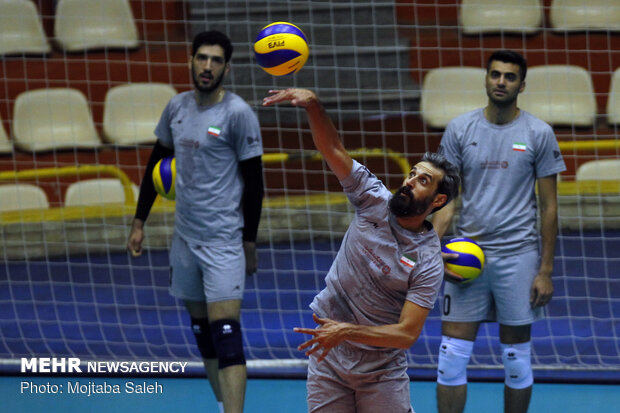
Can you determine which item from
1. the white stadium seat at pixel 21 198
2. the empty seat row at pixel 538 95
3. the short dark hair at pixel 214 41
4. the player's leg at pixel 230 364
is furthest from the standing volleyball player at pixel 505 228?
the white stadium seat at pixel 21 198

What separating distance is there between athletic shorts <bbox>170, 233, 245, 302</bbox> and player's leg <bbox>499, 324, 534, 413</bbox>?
1.37 m

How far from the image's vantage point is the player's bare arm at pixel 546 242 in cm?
480

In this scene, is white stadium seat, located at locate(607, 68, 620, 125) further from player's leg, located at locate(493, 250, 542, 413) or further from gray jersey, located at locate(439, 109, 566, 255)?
player's leg, located at locate(493, 250, 542, 413)

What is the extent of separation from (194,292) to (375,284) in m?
1.66

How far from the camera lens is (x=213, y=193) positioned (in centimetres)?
501

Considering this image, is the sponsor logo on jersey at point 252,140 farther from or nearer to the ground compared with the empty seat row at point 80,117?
nearer to the ground

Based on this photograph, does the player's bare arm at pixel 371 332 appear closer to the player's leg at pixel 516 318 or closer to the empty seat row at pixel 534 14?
the player's leg at pixel 516 318

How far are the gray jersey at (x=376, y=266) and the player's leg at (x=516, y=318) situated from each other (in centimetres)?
122

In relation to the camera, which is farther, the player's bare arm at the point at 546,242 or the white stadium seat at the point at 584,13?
the white stadium seat at the point at 584,13

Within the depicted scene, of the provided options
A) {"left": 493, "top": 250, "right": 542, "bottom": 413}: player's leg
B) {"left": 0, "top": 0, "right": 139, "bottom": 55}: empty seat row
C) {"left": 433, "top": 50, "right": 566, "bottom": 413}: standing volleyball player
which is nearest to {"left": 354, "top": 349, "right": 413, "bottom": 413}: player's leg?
{"left": 433, "top": 50, "right": 566, "bottom": 413}: standing volleyball player

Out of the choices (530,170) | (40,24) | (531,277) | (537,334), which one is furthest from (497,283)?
(40,24)

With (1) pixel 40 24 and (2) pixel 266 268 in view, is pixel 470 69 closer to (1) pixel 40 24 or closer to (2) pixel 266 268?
(2) pixel 266 268

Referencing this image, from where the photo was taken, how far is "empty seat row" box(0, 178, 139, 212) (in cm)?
878

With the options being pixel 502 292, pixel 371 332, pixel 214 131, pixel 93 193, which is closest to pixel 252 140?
pixel 214 131
